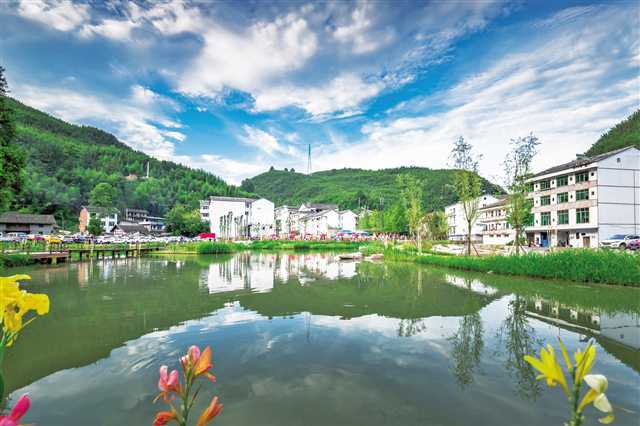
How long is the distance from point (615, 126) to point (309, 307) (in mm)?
82502

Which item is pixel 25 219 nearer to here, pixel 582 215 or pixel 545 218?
pixel 545 218

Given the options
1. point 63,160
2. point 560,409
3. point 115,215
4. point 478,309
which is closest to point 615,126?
point 478,309

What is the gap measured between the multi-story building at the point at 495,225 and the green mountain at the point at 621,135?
67.1ft

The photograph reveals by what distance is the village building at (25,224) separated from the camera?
59.5 m

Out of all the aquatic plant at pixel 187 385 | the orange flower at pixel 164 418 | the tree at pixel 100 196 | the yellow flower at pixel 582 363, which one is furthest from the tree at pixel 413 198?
the tree at pixel 100 196

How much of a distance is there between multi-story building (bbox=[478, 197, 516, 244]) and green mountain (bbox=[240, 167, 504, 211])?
30.3 metres

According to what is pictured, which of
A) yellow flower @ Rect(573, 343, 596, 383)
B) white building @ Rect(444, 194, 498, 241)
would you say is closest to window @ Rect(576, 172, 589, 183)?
white building @ Rect(444, 194, 498, 241)

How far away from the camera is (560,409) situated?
139 inches

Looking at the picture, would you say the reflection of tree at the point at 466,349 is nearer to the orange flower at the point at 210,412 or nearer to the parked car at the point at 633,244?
the orange flower at the point at 210,412

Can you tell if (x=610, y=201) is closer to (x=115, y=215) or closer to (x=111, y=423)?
(x=111, y=423)

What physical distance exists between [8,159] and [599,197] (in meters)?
44.5

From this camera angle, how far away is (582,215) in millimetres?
31750

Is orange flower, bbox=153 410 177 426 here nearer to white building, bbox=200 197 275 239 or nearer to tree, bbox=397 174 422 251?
tree, bbox=397 174 422 251

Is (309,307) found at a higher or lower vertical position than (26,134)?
lower
